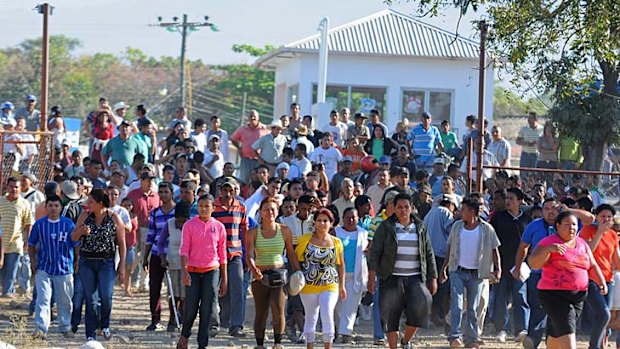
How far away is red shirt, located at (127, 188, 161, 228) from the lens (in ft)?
59.5

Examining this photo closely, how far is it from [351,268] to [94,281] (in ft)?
10.7

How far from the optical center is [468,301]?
1516cm

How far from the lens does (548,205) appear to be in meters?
14.4

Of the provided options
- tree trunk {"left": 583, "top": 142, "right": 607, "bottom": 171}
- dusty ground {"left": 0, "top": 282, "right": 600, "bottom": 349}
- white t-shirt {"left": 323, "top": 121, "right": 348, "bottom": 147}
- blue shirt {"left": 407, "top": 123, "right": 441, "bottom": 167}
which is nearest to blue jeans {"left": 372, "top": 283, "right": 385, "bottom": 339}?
dusty ground {"left": 0, "top": 282, "right": 600, "bottom": 349}

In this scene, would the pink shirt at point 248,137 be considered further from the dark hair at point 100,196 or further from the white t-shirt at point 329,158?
the dark hair at point 100,196

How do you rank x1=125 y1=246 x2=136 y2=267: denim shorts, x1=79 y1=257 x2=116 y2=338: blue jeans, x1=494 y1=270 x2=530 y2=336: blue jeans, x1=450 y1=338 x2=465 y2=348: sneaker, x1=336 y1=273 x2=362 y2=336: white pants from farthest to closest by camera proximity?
x1=125 y1=246 x2=136 y2=267: denim shorts < x1=494 y1=270 x2=530 y2=336: blue jeans < x1=336 y1=273 x2=362 y2=336: white pants < x1=450 y1=338 x2=465 y2=348: sneaker < x1=79 y1=257 x2=116 y2=338: blue jeans

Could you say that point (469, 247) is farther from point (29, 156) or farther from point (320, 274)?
point (29, 156)

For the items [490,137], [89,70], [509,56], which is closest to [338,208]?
[509,56]

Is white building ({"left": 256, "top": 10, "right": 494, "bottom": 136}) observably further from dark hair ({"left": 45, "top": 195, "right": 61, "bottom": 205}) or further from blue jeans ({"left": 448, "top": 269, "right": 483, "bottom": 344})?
dark hair ({"left": 45, "top": 195, "right": 61, "bottom": 205})

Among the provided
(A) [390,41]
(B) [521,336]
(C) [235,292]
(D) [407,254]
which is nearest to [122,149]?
(C) [235,292]

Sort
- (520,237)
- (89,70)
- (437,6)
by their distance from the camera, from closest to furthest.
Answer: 1. (437,6)
2. (520,237)
3. (89,70)

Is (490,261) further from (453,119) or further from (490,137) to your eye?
(453,119)

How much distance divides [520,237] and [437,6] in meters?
3.48

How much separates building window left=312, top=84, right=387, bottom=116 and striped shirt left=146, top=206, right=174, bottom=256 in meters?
19.6
